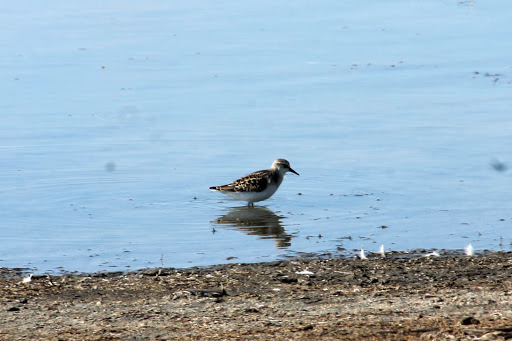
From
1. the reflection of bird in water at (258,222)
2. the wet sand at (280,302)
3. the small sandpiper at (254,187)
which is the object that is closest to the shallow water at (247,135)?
the reflection of bird in water at (258,222)

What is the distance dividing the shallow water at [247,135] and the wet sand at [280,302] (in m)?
1.05

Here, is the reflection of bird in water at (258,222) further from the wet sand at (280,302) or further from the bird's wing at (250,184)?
the wet sand at (280,302)

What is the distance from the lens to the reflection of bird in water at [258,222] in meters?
12.9

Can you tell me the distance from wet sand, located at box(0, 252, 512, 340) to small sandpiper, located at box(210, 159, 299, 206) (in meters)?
3.70

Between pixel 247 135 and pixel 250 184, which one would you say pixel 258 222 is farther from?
pixel 247 135

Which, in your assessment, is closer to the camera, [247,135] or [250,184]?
[250,184]

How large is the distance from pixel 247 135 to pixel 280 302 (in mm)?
9041

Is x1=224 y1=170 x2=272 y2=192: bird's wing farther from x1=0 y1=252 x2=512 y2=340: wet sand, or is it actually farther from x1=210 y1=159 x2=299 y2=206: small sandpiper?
x1=0 y1=252 x2=512 y2=340: wet sand

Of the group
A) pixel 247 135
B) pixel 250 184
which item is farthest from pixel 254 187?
pixel 247 135

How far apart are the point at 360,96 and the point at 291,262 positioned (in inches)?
379

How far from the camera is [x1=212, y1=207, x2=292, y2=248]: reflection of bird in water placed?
12.9 metres

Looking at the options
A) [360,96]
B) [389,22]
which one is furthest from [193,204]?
[389,22]

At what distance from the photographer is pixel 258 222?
14.0m

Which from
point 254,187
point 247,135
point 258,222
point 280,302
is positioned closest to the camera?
point 280,302
